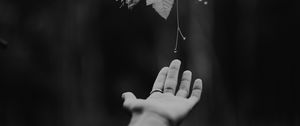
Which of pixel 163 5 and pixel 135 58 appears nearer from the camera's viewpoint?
pixel 163 5

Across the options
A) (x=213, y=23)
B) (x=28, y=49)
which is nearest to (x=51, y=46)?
(x=28, y=49)

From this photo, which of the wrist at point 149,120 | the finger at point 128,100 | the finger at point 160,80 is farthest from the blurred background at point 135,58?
the wrist at point 149,120

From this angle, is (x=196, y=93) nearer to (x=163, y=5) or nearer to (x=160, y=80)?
(x=160, y=80)

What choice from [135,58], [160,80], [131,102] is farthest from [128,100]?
[135,58]

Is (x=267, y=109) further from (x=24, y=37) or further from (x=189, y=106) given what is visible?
(x=189, y=106)

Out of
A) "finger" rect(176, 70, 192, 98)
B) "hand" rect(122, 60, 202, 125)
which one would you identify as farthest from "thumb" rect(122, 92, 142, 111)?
"finger" rect(176, 70, 192, 98)

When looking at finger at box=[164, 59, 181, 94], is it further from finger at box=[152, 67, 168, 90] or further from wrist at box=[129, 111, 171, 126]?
wrist at box=[129, 111, 171, 126]

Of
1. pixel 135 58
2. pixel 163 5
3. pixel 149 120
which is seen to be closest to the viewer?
pixel 149 120
